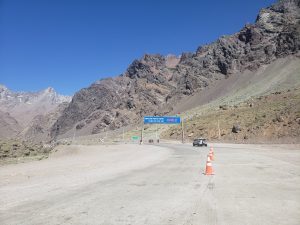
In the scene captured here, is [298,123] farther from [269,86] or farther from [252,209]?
[269,86]

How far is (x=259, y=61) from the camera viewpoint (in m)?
166

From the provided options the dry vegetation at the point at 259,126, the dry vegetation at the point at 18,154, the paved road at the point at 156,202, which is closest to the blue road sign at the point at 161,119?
the dry vegetation at the point at 259,126

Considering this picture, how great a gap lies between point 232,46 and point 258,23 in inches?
651

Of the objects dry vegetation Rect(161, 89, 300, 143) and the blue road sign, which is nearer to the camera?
dry vegetation Rect(161, 89, 300, 143)

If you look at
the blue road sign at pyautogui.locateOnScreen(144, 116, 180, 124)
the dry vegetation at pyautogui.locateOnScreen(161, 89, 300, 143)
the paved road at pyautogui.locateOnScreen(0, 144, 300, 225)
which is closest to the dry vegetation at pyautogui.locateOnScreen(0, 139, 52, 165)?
the paved road at pyautogui.locateOnScreen(0, 144, 300, 225)

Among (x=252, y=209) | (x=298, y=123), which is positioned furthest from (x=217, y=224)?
(x=298, y=123)

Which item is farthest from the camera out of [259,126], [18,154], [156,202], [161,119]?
[161,119]

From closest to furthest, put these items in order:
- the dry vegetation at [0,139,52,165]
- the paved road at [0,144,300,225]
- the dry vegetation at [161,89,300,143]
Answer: the paved road at [0,144,300,225] → the dry vegetation at [0,139,52,165] → the dry vegetation at [161,89,300,143]

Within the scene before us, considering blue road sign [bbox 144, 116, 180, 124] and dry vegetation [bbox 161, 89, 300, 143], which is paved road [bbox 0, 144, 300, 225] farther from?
blue road sign [bbox 144, 116, 180, 124]

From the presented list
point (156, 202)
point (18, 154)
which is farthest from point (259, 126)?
point (156, 202)

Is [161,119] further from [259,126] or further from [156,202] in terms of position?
[156,202]

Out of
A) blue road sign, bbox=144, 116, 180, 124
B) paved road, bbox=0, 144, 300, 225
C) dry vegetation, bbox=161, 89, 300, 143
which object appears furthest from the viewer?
blue road sign, bbox=144, 116, 180, 124

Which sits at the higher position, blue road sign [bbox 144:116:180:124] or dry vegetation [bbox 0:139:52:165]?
blue road sign [bbox 144:116:180:124]

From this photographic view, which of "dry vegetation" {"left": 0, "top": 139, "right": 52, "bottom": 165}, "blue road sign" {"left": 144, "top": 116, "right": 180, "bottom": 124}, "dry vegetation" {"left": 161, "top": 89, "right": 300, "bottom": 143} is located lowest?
"dry vegetation" {"left": 0, "top": 139, "right": 52, "bottom": 165}
